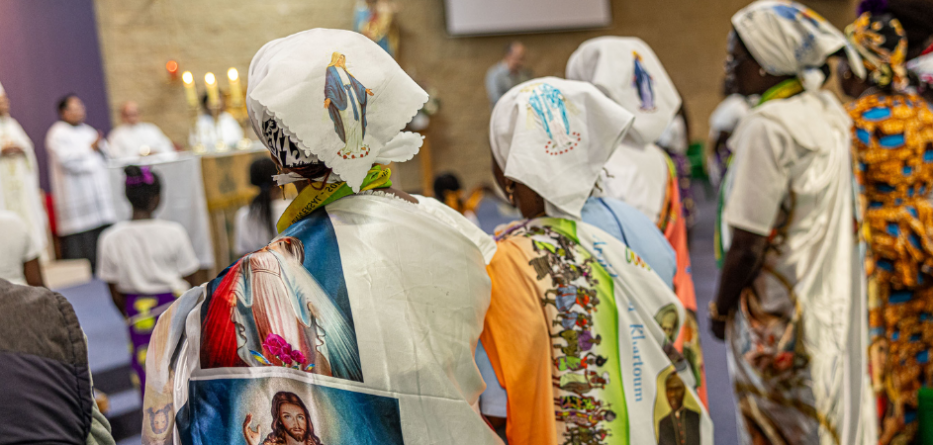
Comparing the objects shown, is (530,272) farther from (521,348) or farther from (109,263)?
(109,263)

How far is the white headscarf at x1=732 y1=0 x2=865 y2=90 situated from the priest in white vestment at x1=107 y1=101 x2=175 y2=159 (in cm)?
612

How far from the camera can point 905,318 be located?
221cm

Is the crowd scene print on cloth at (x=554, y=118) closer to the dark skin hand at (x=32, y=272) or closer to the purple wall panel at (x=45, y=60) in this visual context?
the purple wall panel at (x=45, y=60)

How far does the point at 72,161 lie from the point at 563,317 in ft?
20.2

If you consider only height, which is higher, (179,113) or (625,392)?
(179,113)

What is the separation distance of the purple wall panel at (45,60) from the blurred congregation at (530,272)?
31 mm

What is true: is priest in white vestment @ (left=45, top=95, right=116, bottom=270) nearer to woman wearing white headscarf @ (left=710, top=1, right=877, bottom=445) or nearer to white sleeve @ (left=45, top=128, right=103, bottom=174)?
white sleeve @ (left=45, top=128, right=103, bottom=174)

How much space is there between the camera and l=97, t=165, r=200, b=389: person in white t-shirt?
9.12 ft

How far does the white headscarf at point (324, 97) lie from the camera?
0.97m

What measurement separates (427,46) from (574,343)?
7.64 meters

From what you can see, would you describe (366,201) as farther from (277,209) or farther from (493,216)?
(493,216)

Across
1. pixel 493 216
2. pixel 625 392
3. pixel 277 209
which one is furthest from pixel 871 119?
pixel 493 216

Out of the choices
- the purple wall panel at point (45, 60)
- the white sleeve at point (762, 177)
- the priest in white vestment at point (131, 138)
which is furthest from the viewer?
the priest in white vestment at point (131, 138)

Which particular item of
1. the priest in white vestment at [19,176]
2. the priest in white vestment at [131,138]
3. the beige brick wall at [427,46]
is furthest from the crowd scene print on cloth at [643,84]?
the beige brick wall at [427,46]
